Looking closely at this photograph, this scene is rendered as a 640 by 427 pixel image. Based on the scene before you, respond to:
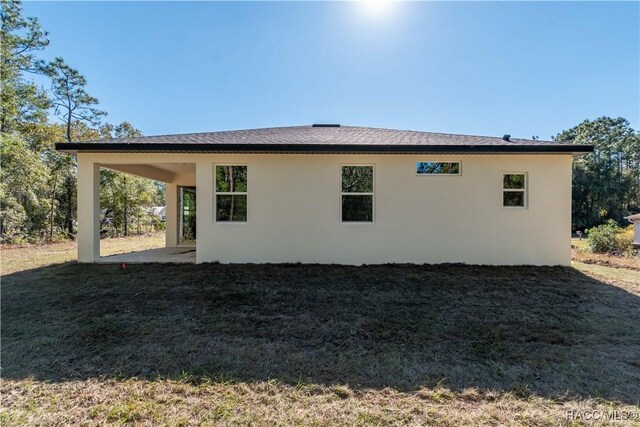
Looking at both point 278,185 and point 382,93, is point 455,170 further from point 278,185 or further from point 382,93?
point 382,93

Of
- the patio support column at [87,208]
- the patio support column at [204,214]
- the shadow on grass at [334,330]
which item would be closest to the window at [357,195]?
the shadow on grass at [334,330]

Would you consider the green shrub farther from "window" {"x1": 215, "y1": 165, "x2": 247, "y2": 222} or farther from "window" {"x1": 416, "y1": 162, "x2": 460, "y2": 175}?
"window" {"x1": 215, "y1": 165, "x2": 247, "y2": 222}

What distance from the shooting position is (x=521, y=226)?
775 cm

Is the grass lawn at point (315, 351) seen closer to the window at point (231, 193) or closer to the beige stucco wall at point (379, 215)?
the beige stucco wall at point (379, 215)

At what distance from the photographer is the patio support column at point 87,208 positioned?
7805mm

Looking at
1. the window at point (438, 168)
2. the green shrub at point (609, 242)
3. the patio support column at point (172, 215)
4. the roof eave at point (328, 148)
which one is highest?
the roof eave at point (328, 148)

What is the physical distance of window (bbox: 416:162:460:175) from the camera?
782 cm

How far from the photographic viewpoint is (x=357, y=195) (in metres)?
7.84

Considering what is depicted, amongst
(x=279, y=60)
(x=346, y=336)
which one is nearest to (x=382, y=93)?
(x=279, y=60)

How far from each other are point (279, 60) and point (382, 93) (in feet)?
13.8

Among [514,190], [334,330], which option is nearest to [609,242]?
[514,190]

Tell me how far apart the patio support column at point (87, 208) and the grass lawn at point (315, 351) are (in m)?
1.80

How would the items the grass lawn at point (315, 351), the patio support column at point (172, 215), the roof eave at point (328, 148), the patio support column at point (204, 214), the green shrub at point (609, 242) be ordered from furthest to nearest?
1. the patio support column at point (172, 215)
2. the green shrub at point (609, 242)
3. the patio support column at point (204, 214)
4. the roof eave at point (328, 148)
5. the grass lawn at point (315, 351)

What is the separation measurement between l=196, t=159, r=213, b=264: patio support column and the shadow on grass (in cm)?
119
